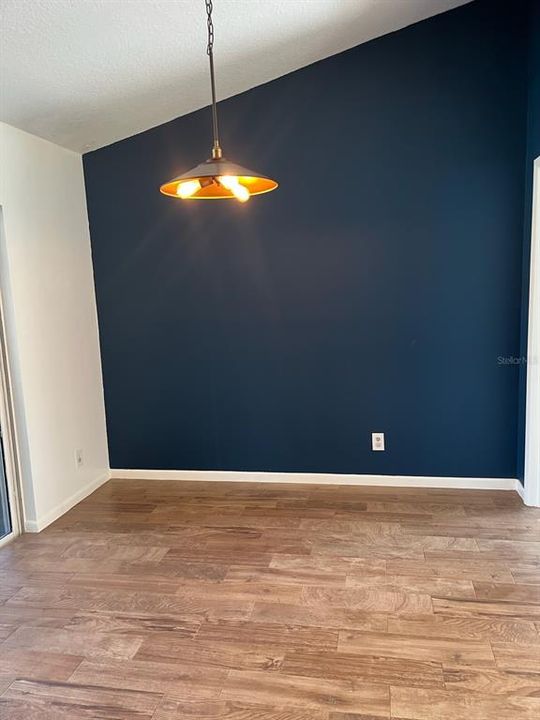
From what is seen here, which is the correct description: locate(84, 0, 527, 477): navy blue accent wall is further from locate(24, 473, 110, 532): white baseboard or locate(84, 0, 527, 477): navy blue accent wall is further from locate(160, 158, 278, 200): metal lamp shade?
locate(160, 158, 278, 200): metal lamp shade

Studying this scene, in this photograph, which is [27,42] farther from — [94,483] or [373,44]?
[94,483]

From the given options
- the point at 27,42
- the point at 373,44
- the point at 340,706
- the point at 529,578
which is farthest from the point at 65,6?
the point at 529,578

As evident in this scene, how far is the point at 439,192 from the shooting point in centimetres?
371

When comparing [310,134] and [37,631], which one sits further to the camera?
[310,134]

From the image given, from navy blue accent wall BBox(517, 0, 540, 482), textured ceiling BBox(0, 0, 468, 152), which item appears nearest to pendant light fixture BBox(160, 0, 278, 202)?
textured ceiling BBox(0, 0, 468, 152)

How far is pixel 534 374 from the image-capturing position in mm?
3492

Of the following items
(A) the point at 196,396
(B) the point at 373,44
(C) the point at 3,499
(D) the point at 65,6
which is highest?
(B) the point at 373,44

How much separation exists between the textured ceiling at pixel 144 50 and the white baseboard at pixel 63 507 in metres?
2.35

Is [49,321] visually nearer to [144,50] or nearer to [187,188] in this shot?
[144,50]

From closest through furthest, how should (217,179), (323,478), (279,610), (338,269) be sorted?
(217,179), (279,610), (338,269), (323,478)

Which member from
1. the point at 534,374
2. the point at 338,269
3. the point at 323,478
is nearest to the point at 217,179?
the point at 338,269

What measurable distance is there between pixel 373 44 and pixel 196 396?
2636 millimetres

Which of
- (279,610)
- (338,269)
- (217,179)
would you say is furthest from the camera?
(338,269)

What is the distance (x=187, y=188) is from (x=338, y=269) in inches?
70.2
